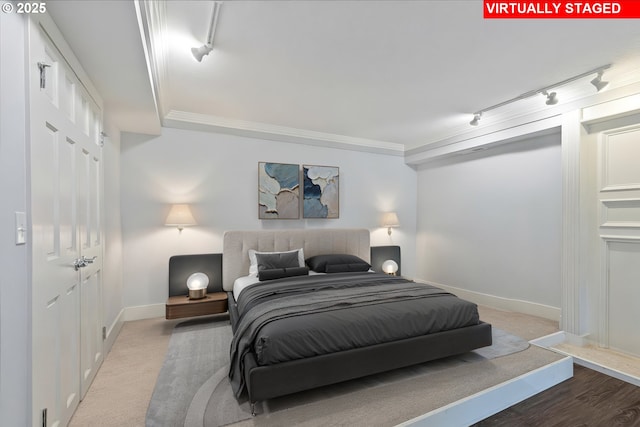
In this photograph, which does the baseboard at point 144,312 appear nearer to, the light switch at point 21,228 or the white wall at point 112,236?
the white wall at point 112,236

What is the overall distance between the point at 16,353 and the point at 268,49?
7.77ft

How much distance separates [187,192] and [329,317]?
2719mm

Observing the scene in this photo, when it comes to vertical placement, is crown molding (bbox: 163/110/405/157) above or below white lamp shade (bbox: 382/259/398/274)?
above

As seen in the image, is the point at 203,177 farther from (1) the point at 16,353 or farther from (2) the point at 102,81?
(1) the point at 16,353

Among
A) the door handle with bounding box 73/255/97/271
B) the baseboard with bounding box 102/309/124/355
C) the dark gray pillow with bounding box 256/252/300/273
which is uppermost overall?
the door handle with bounding box 73/255/97/271

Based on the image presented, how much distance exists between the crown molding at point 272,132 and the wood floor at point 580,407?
Result: 3793mm

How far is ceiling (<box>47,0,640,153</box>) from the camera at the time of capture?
6.06 ft

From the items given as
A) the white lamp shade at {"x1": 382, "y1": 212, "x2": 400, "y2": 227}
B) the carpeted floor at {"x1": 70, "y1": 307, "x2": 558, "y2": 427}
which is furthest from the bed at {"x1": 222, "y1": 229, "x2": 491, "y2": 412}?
the white lamp shade at {"x1": 382, "y1": 212, "x2": 400, "y2": 227}

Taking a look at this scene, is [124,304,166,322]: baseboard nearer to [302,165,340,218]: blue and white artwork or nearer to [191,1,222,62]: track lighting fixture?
[302,165,340,218]: blue and white artwork

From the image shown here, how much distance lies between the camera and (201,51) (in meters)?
2.20

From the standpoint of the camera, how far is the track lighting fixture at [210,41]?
1.82m

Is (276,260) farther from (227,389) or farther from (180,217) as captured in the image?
(227,389)

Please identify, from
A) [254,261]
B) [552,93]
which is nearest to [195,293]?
[254,261]

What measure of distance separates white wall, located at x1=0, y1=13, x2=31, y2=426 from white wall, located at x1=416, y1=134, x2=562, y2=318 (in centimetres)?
474
